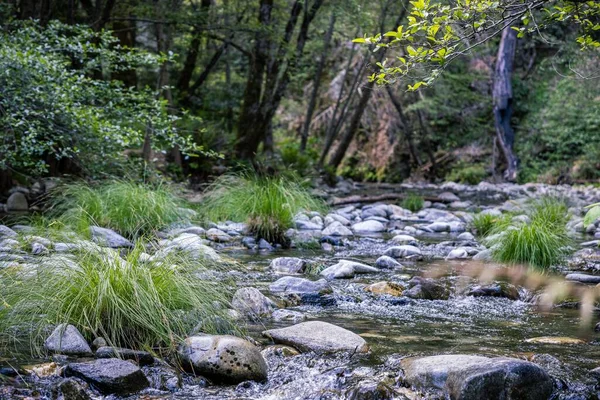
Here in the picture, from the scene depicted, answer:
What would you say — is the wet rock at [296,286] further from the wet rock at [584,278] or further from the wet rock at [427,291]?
the wet rock at [584,278]

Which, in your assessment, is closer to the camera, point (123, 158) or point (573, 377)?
point (573, 377)

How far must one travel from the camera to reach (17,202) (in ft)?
29.5

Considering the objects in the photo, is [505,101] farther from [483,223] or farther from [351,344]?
[351,344]

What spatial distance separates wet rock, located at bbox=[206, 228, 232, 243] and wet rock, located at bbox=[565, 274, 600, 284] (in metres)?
3.67

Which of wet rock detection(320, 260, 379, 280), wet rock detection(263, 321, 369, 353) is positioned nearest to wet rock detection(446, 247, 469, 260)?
wet rock detection(320, 260, 379, 280)

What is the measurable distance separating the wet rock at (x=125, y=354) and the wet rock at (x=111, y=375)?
128 millimetres

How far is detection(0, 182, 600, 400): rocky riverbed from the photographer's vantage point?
2684 millimetres

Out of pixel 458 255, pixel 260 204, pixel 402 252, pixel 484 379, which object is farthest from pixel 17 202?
pixel 484 379

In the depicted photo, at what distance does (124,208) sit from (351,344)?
4527 millimetres

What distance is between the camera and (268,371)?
2.98 metres

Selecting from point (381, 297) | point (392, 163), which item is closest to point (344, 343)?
point (381, 297)

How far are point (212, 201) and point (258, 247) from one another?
7.49ft

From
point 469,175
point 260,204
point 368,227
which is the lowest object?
point 368,227

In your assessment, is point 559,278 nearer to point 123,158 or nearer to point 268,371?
point 268,371
